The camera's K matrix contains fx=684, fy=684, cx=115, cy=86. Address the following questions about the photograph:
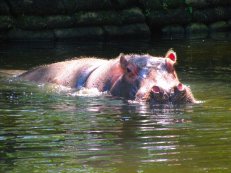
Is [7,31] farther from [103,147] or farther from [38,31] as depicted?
[103,147]

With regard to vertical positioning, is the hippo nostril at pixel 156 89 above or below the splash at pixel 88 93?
above

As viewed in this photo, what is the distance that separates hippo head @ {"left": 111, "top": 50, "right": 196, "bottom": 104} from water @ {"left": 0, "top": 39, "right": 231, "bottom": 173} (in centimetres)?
19

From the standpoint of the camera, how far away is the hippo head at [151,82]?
28.4 feet

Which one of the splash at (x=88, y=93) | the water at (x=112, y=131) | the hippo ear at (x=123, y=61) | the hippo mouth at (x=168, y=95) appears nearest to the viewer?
the water at (x=112, y=131)

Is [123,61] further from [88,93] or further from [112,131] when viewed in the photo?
[112,131]

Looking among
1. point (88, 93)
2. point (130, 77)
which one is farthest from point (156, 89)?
point (88, 93)

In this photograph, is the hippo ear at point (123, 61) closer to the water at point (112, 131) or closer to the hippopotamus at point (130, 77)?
the hippopotamus at point (130, 77)

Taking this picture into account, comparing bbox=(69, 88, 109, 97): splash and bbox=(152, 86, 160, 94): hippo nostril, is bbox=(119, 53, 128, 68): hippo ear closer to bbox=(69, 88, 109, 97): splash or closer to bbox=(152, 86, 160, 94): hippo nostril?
bbox=(69, 88, 109, 97): splash

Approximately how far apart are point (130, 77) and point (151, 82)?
19.9 inches

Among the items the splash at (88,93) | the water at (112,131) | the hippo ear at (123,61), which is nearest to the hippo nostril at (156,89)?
the water at (112,131)

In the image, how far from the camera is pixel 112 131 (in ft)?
22.5

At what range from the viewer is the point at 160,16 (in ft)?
69.4

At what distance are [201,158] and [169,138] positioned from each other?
3.04 feet

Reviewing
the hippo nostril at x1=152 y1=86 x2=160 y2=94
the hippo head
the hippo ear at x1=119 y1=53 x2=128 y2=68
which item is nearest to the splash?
the hippo head
